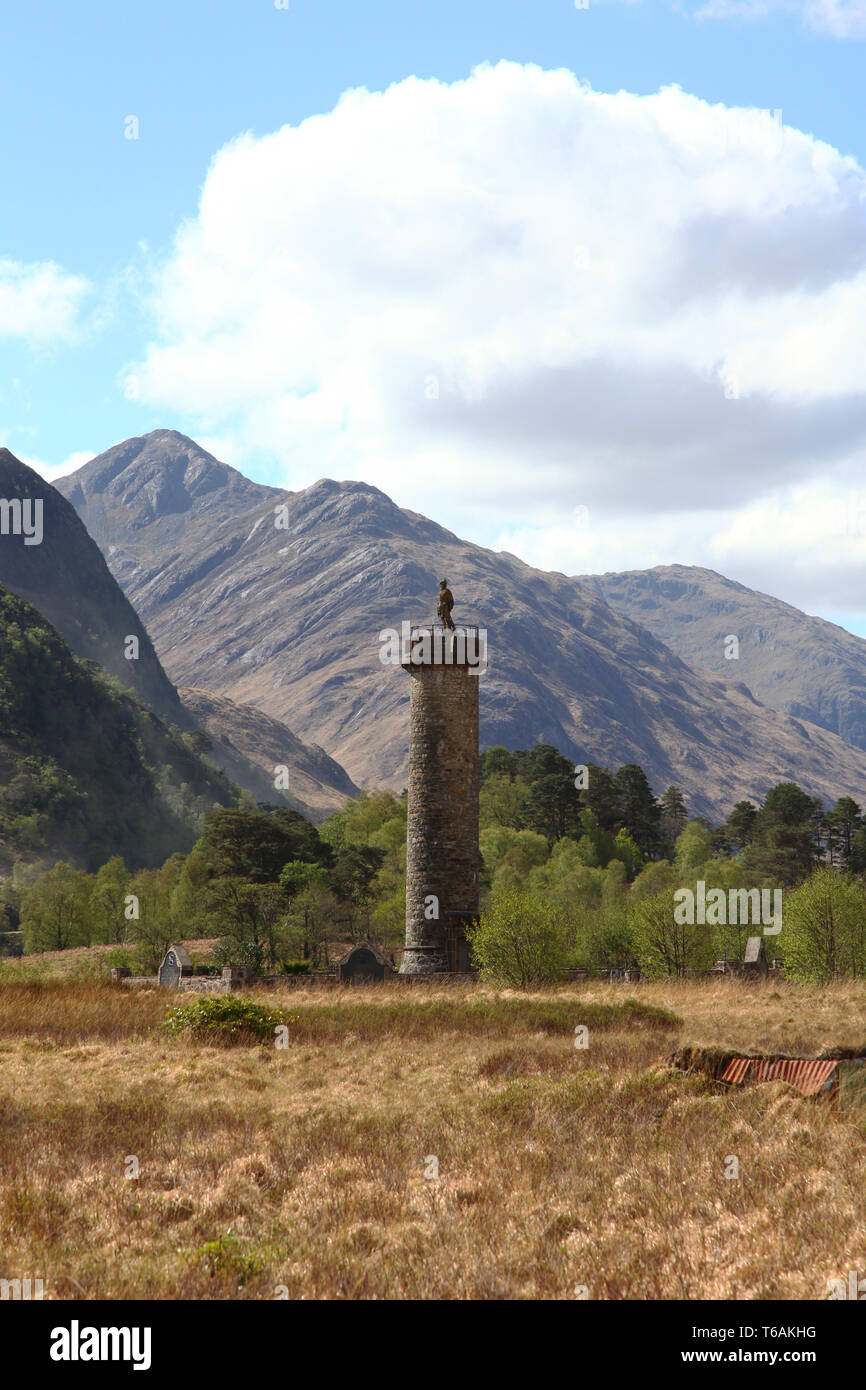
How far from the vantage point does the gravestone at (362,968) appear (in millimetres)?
33250

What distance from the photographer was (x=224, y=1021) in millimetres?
21984

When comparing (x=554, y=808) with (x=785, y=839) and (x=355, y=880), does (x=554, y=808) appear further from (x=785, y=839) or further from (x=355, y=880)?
(x=355, y=880)

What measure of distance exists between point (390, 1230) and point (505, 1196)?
1455mm

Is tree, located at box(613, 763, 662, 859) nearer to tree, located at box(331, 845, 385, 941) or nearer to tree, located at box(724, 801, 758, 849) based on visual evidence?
tree, located at box(724, 801, 758, 849)

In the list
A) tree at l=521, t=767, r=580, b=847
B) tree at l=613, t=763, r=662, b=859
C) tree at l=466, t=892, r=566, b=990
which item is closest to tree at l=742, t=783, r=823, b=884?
tree at l=613, t=763, r=662, b=859

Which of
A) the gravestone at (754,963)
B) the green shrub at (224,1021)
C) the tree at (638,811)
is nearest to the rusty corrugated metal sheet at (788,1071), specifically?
the green shrub at (224,1021)

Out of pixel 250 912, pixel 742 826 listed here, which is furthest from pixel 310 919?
pixel 742 826

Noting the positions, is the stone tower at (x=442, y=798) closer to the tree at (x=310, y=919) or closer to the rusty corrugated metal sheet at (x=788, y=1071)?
the tree at (x=310, y=919)

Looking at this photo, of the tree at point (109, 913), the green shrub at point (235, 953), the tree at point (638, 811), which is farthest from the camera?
the tree at point (638, 811)

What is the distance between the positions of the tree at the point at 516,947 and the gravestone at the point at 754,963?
6.29 metres

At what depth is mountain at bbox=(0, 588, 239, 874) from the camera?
124m

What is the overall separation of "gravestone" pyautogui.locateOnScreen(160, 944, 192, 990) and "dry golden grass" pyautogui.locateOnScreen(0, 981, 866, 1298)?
14.6m

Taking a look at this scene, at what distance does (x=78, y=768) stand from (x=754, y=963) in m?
120
